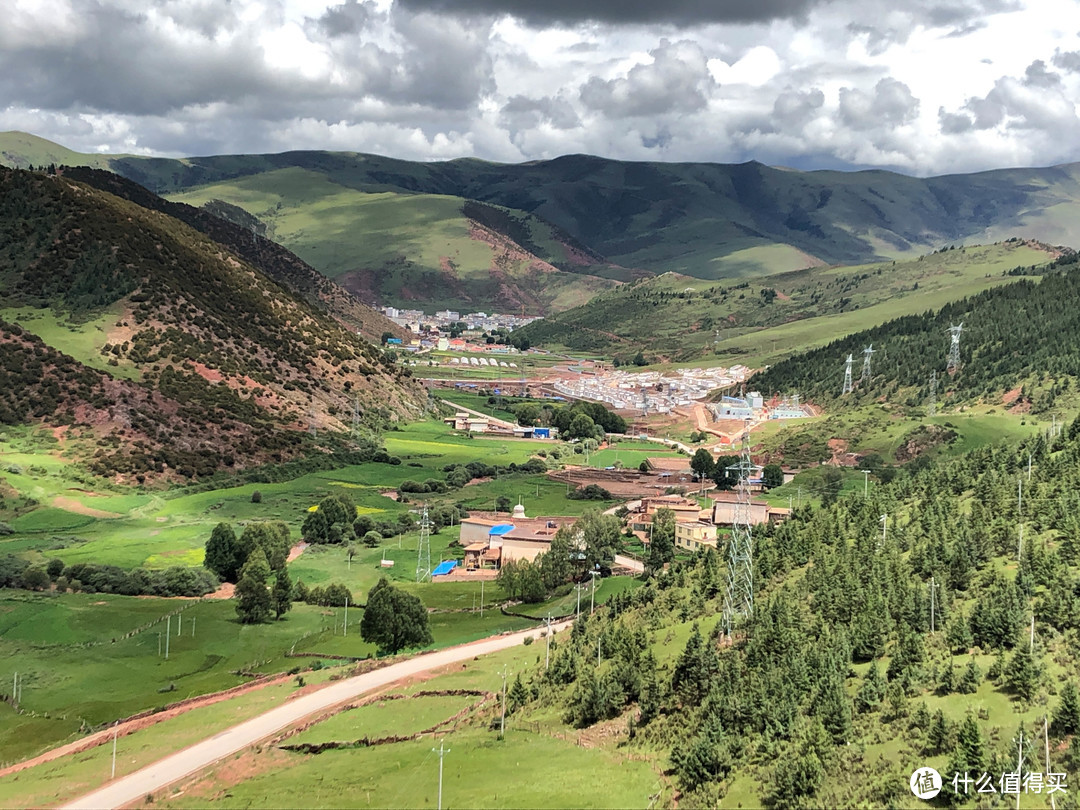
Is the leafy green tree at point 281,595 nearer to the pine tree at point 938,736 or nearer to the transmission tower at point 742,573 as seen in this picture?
the transmission tower at point 742,573

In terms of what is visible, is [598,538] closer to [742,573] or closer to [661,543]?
[661,543]

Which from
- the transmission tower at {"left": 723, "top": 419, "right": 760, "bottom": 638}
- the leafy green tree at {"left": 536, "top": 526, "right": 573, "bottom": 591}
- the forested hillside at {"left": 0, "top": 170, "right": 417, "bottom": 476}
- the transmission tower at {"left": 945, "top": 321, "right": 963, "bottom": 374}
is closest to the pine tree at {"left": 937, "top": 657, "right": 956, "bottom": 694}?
the transmission tower at {"left": 723, "top": 419, "right": 760, "bottom": 638}

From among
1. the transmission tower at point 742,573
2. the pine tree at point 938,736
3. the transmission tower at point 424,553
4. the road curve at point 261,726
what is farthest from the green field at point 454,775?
the transmission tower at point 424,553

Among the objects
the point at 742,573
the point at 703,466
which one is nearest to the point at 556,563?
the point at 742,573

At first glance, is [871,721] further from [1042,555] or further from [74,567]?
[74,567]

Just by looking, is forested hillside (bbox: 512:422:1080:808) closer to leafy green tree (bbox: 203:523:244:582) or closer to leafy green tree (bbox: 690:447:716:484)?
leafy green tree (bbox: 203:523:244:582)

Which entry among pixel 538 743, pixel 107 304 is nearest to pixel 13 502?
pixel 107 304
